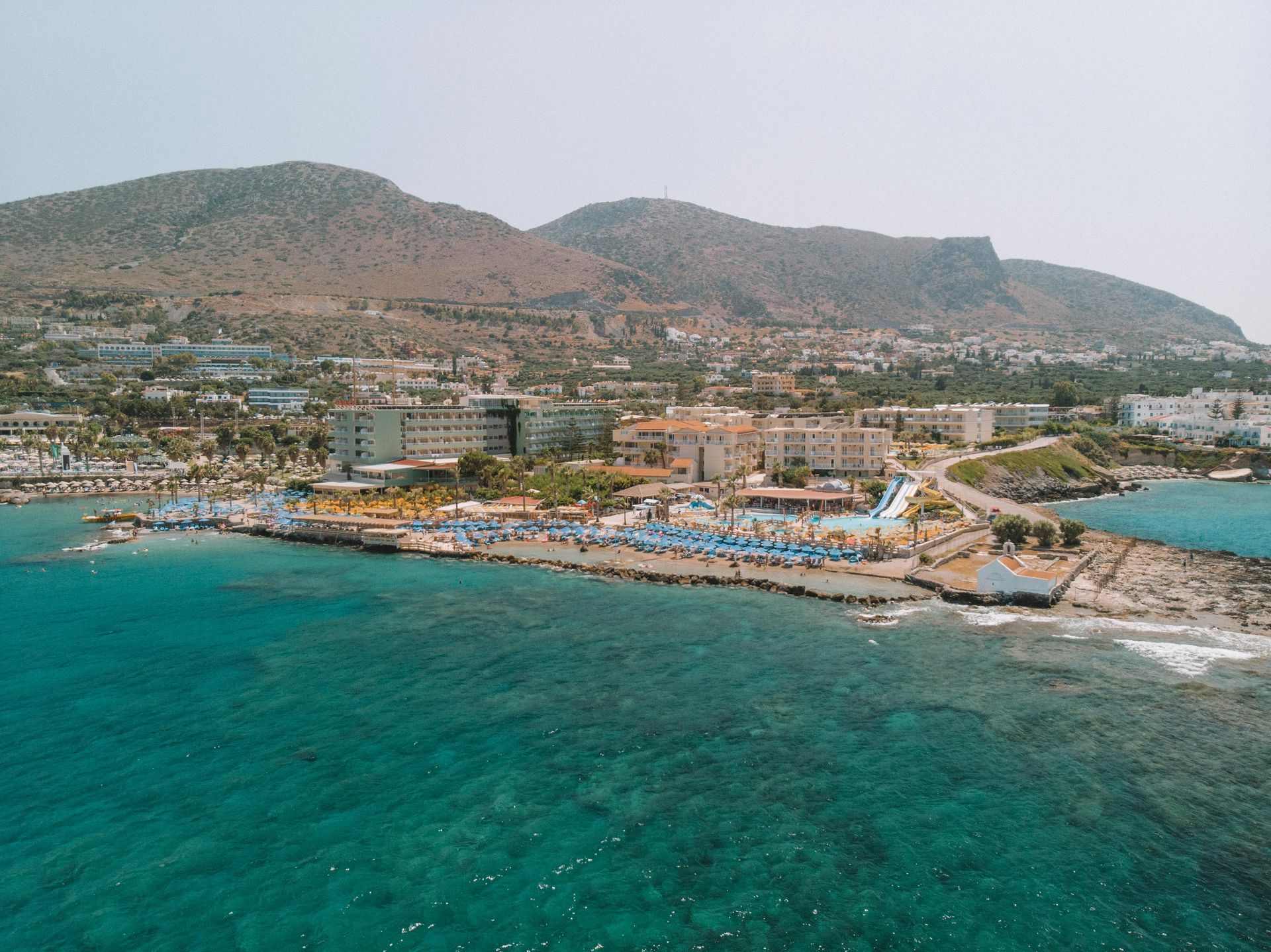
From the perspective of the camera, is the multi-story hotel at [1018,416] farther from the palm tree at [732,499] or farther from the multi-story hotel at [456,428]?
the multi-story hotel at [456,428]

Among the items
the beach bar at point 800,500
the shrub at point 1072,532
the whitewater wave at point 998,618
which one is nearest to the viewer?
the whitewater wave at point 998,618

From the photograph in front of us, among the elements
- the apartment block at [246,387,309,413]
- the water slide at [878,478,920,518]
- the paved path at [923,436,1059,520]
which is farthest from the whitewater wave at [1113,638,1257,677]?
the apartment block at [246,387,309,413]

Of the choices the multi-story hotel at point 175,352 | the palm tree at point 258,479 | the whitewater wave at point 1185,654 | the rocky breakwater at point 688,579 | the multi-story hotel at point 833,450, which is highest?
the multi-story hotel at point 175,352

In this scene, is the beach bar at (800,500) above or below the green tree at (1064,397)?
below

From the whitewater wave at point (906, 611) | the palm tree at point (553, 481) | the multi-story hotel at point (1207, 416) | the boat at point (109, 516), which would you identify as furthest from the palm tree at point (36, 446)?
the multi-story hotel at point (1207, 416)

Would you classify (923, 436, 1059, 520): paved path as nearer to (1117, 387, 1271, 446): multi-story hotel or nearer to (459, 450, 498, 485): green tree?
(459, 450, 498, 485): green tree

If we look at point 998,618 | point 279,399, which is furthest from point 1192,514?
point 279,399
